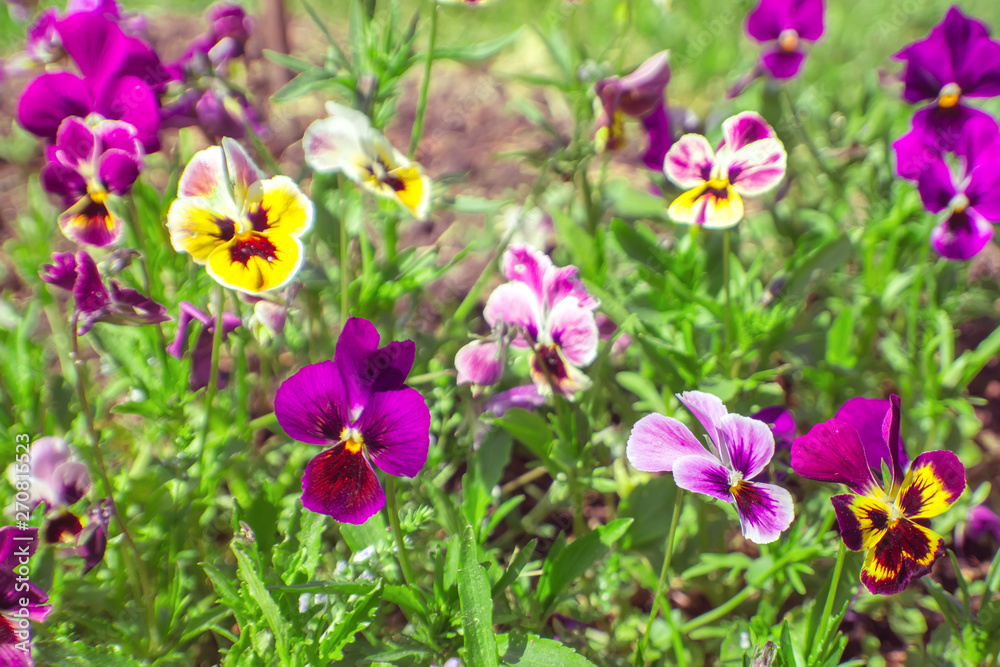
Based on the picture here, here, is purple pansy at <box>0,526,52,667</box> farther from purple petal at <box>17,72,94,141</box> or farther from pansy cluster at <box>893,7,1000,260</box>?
pansy cluster at <box>893,7,1000,260</box>

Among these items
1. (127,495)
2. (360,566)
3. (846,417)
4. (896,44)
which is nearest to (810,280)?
(846,417)

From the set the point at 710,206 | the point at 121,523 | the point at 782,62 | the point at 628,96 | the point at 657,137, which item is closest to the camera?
the point at 121,523

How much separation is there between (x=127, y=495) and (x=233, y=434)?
253mm

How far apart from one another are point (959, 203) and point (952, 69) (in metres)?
0.41

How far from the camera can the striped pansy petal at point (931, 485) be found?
42.7 inches

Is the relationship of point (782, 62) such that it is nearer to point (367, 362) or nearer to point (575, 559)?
point (575, 559)

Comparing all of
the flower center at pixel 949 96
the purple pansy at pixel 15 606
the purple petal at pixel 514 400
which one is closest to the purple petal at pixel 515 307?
the purple petal at pixel 514 400

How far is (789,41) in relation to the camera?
2.29 m

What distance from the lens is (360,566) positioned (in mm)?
1346

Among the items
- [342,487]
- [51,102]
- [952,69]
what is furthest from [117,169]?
[952,69]

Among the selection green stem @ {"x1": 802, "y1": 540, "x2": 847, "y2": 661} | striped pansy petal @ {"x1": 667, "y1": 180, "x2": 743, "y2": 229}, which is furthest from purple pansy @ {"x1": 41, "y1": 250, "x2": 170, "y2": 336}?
green stem @ {"x1": 802, "y1": 540, "x2": 847, "y2": 661}

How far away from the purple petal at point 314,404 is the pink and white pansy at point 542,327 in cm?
29

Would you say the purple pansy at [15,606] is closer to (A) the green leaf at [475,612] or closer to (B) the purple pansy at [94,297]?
(B) the purple pansy at [94,297]

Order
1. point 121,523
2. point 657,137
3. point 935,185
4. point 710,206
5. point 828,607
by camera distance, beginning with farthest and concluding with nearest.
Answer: point 657,137, point 935,185, point 710,206, point 121,523, point 828,607
